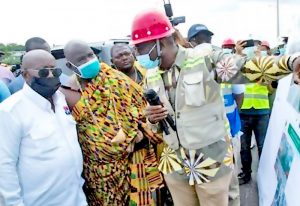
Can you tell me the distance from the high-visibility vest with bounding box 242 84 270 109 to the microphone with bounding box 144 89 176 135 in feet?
9.02

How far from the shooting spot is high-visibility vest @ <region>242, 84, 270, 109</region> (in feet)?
16.1

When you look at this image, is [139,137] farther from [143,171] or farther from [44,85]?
[44,85]

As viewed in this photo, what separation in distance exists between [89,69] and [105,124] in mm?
431

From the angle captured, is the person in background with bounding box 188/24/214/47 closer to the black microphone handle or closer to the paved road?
the paved road

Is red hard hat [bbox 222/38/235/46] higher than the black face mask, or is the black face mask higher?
the black face mask

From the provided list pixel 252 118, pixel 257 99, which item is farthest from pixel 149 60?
pixel 252 118

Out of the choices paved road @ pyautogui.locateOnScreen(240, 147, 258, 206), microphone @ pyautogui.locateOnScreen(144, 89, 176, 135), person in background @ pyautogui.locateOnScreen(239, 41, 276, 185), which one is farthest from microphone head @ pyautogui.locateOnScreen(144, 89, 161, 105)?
person in background @ pyautogui.locateOnScreen(239, 41, 276, 185)

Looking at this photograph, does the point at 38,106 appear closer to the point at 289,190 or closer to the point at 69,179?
the point at 69,179

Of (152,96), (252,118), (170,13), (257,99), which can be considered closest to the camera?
(152,96)

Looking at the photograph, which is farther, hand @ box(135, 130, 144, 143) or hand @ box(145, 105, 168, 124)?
hand @ box(135, 130, 144, 143)

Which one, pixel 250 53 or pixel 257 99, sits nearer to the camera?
pixel 250 53

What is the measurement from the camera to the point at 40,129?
2.35m

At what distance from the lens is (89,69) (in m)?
2.94

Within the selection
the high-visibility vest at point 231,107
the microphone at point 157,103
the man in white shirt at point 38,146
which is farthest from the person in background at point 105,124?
the high-visibility vest at point 231,107
